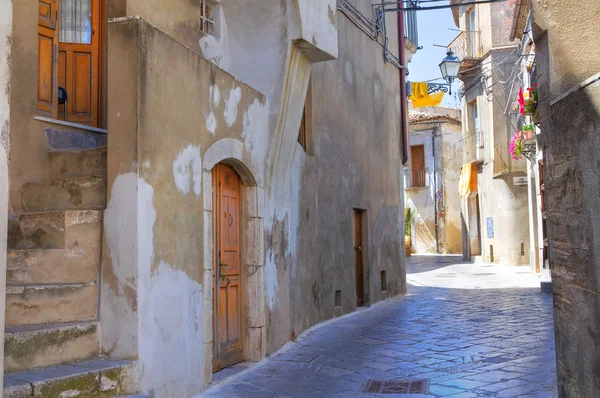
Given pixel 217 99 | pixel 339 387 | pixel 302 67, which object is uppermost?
pixel 302 67

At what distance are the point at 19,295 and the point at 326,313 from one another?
6518 mm

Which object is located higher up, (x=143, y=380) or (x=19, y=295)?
(x=19, y=295)

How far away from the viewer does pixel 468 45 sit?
2966 centimetres

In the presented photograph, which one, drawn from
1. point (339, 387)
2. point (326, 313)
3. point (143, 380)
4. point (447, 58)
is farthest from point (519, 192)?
point (143, 380)

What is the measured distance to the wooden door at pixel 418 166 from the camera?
136ft

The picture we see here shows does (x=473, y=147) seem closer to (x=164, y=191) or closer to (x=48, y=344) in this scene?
(x=164, y=191)

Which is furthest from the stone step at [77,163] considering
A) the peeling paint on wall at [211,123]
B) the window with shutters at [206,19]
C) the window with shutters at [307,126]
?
the window with shutters at [307,126]

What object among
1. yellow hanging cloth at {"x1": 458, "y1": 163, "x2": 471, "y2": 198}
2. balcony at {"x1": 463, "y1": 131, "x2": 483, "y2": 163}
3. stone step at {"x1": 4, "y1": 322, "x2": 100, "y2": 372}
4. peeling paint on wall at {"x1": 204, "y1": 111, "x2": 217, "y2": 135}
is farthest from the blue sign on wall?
stone step at {"x1": 4, "y1": 322, "x2": 100, "y2": 372}

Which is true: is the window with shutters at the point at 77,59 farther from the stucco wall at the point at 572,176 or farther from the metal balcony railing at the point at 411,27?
the metal balcony railing at the point at 411,27

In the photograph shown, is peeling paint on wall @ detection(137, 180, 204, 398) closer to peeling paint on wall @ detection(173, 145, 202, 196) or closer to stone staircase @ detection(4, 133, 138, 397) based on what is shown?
peeling paint on wall @ detection(173, 145, 202, 196)

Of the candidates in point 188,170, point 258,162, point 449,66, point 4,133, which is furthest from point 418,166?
point 4,133

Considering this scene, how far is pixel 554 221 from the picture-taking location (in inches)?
196

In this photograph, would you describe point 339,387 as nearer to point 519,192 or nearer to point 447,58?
point 447,58

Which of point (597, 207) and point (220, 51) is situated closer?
point (597, 207)
